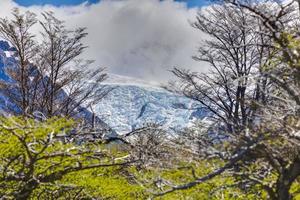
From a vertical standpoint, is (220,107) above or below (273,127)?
above

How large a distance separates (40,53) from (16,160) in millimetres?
15116

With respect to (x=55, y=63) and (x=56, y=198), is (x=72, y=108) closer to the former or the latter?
(x=55, y=63)

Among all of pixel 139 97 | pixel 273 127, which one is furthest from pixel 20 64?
pixel 139 97

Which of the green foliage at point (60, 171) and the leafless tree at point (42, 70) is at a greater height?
the leafless tree at point (42, 70)

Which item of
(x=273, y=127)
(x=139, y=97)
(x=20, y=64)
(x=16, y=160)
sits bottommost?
(x=273, y=127)

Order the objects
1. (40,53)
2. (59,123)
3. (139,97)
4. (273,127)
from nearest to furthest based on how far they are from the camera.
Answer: (273,127) < (59,123) < (40,53) < (139,97)

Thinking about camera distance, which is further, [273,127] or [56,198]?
[56,198]

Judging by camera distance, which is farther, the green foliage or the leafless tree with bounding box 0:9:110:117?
the leafless tree with bounding box 0:9:110:117

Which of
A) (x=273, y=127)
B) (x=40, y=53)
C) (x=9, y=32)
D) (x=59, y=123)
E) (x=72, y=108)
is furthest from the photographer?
(x=72, y=108)

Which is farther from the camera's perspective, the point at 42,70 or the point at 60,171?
the point at 42,70

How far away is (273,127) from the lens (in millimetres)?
8055

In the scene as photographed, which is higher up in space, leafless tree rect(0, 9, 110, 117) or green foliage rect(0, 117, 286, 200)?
leafless tree rect(0, 9, 110, 117)

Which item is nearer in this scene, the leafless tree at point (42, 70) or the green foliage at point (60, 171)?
the green foliage at point (60, 171)

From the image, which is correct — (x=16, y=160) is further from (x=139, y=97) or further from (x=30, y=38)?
(x=139, y=97)
